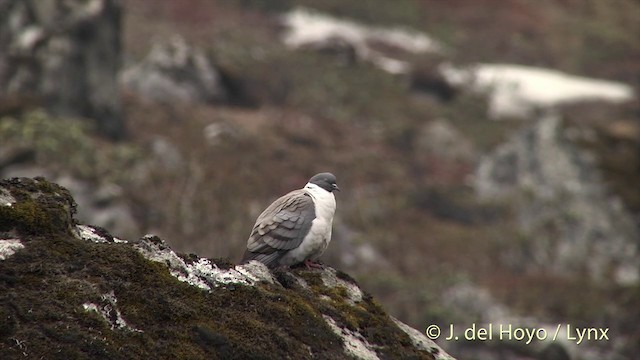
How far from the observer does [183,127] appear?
189 ft

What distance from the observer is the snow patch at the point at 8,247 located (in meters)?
8.15

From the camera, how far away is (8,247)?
8234 millimetres

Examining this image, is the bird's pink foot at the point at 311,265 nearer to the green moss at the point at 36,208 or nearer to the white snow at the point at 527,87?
the green moss at the point at 36,208

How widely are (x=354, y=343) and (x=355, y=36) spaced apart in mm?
91426

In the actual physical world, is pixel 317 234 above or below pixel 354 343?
above

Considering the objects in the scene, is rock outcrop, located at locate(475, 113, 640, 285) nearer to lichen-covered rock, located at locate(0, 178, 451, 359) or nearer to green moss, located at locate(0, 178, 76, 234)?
lichen-covered rock, located at locate(0, 178, 451, 359)

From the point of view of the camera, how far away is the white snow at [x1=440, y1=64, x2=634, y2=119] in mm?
85812

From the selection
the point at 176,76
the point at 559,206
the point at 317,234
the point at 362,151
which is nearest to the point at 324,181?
the point at 317,234

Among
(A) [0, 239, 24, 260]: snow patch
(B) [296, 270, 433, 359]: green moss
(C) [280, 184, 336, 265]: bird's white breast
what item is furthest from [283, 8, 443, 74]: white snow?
(A) [0, 239, 24, 260]: snow patch

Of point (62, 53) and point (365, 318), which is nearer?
point (365, 318)

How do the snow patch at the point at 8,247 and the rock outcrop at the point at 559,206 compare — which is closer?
the snow patch at the point at 8,247

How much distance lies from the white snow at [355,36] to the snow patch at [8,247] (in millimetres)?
82523

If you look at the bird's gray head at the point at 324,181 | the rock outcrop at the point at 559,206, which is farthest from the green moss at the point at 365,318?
the rock outcrop at the point at 559,206

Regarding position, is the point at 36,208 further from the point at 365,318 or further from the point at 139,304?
the point at 365,318
